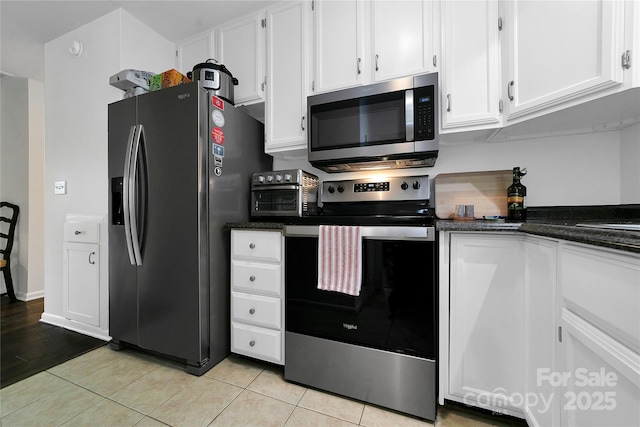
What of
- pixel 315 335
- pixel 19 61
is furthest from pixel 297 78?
pixel 19 61

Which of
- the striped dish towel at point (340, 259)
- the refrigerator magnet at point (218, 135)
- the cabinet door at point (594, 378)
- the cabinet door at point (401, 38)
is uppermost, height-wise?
the cabinet door at point (401, 38)

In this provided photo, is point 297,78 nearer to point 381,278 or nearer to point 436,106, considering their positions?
point 436,106

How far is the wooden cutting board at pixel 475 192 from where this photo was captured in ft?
5.14

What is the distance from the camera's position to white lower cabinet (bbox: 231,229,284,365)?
148 cm

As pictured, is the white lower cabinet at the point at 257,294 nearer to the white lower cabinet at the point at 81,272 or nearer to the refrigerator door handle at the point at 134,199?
the refrigerator door handle at the point at 134,199

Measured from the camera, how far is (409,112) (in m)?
1.46

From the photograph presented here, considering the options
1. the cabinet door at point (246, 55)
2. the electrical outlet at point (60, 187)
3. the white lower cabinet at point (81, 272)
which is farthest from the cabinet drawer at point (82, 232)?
the cabinet door at point (246, 55)

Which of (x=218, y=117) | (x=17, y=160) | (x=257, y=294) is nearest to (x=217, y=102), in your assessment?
(x=218, y=117)

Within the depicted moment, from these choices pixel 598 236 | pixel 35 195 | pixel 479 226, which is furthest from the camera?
pixel 35 195

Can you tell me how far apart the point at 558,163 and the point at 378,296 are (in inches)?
54.1

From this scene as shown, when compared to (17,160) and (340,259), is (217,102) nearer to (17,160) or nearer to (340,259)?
(340,259)

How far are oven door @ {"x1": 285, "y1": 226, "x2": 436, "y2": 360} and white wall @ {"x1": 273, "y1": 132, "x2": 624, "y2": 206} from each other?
85 cm

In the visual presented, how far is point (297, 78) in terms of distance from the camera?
1.79m

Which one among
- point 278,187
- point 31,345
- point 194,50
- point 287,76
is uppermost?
point 194,50
